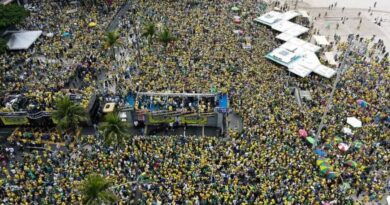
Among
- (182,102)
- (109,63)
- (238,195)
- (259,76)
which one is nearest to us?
(238,195)

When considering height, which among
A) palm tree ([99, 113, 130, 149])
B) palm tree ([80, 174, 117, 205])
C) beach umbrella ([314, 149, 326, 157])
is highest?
palm tree ([99, 113, 130, 149])

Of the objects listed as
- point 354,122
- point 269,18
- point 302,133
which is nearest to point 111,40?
point 269,18

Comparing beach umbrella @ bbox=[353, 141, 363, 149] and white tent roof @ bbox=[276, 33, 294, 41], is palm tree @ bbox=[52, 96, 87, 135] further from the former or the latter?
white tent roof @ bbox=[276, 33, 294, 41]

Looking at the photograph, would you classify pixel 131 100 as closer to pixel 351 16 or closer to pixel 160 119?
pixel 160 119

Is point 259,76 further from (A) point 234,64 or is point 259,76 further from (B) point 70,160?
(B) point 70,160

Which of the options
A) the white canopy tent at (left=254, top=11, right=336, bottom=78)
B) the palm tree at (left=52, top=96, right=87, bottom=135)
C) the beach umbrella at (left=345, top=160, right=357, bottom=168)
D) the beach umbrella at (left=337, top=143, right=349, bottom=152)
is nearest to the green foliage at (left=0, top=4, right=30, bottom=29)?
the palm tree at (left=52, top=96, right=87, bottom=135)

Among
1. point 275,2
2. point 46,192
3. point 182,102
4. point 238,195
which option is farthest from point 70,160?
point 275,2
